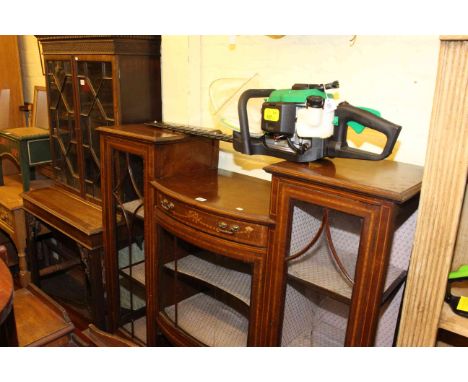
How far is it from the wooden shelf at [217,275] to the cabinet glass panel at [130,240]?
0.32 meters

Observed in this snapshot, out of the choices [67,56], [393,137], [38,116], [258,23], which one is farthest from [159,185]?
[38,116]

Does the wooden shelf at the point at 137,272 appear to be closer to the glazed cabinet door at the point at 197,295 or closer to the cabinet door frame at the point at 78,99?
the glazed cabinet door at the point at 197,295

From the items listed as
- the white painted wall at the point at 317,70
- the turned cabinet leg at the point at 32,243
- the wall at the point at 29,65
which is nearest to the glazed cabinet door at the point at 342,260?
the white painted wall at the point at 317,70

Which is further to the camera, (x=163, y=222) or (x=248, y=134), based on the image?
(x=163, y=222)

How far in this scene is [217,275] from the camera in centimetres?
Result: 170

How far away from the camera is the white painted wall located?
1363 millimetres

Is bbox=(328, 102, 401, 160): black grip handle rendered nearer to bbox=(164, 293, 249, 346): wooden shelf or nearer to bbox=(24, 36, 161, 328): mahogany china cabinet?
bbox=(164, 293, 249, 346): wooden shelf

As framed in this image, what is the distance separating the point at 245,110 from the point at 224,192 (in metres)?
0.44

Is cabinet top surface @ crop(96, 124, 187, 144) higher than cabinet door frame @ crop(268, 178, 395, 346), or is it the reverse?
cabinet top surface @ crop(96, 124, 187, 144)

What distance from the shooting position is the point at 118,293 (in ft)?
7.08

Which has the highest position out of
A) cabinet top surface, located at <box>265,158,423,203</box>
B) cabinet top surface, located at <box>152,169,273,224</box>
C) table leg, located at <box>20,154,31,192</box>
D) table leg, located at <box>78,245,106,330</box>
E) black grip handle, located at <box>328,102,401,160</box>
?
black grip handle, located at <box>328,102,401,160</box>

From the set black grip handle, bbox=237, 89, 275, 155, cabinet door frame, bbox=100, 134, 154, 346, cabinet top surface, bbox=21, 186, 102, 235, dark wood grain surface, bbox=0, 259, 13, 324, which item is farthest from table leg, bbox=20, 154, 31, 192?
black grip handle, bbox=237, 89, 275, 155

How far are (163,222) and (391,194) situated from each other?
93 cm
